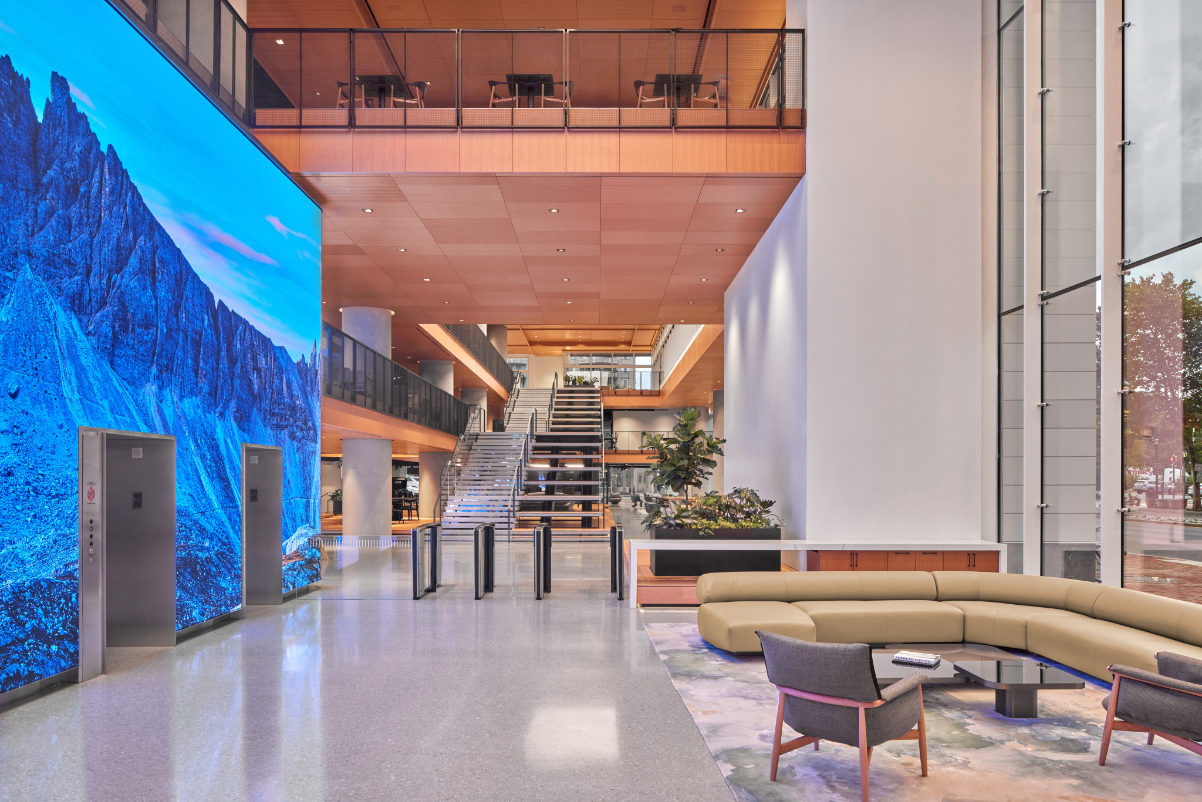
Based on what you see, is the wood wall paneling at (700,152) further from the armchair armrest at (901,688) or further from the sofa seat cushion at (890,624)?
the armchair armrest at (901,688)

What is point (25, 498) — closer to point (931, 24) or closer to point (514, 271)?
point (514, 271)

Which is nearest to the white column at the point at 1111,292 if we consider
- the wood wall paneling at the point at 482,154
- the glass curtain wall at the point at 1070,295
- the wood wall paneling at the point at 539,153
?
the glass curtain wall at the point at 1070,295

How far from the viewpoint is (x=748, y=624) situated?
6.00 meters

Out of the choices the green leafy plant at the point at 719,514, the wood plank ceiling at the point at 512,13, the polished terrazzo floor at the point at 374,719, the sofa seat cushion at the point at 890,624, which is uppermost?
the wood plank ceiling at the point at 512,13

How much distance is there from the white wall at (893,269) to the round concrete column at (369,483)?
10.5 metres

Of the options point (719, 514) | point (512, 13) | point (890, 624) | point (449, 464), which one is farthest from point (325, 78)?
point (449, 464)

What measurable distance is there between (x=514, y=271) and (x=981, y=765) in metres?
10.1

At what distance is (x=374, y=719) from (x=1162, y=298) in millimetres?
6759

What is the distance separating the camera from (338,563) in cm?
1262

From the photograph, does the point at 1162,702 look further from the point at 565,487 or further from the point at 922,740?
the point at 565,487

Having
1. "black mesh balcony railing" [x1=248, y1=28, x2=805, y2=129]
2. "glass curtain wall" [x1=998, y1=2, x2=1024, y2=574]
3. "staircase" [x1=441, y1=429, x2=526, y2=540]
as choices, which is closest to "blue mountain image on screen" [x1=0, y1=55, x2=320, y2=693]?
"black mesh balcony railing" [x1=248, y1=28, x2=805, y2=129]

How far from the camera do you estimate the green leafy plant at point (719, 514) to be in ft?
28.7

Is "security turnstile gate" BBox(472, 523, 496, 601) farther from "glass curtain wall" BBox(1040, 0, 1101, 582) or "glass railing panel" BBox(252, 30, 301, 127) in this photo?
"glass curtain wall" BBox(1040, 0, 1101, 582)

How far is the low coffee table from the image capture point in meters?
4.64
